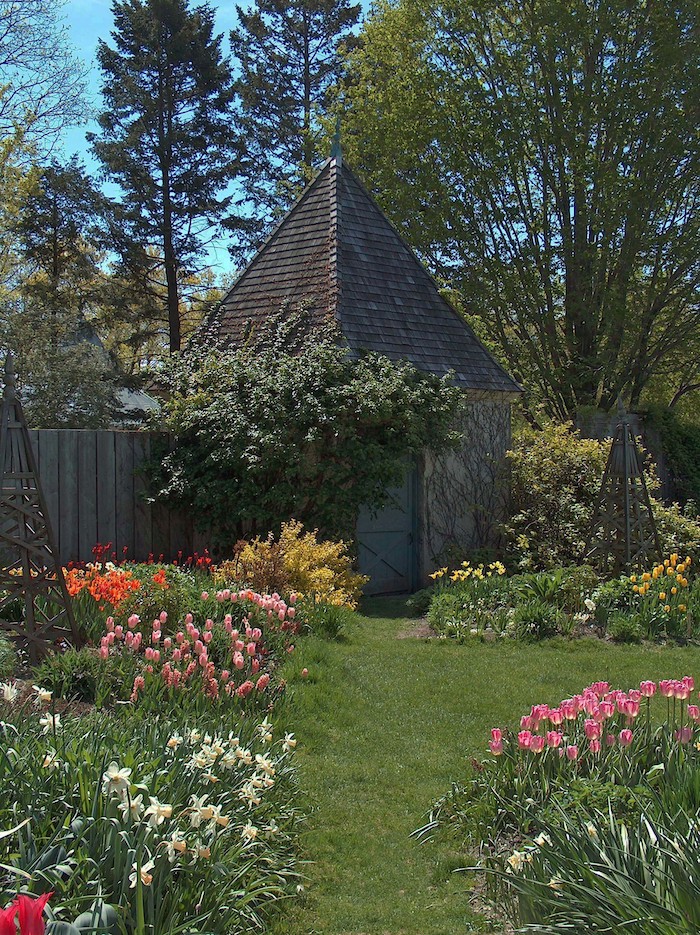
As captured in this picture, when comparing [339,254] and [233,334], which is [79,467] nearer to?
[233,334]

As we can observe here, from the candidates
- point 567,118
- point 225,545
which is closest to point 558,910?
point 225,545

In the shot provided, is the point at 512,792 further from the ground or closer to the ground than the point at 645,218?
closer to the ground

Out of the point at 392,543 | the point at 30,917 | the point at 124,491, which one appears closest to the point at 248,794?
the point at 30,917

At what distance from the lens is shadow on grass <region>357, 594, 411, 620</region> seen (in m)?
10.1

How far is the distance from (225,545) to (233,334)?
3.21 metres

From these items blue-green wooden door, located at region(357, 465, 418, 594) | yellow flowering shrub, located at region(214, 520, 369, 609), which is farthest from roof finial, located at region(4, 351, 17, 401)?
blue-green wooden door, located at region(357, 465, 418, 594)

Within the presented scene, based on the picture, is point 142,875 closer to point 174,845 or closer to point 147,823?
point 174,845

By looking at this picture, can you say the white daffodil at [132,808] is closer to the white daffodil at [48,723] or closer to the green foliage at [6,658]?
the white daffodil at [48,723]

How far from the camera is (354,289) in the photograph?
12367 mm

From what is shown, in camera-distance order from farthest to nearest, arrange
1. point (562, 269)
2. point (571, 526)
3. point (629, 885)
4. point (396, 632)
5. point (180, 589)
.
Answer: point (562, 269) < point (571, 526) < point (396, 632) < point (180, 589) < point (629, 885)

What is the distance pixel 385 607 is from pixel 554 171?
442 inches

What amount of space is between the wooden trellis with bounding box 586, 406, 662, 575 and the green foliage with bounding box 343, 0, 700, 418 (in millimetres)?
8202

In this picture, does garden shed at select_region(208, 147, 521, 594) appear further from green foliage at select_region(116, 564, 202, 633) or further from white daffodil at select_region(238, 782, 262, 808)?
white daffodil at select_region(238, 782, 262, 808)

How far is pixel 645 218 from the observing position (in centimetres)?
1777
